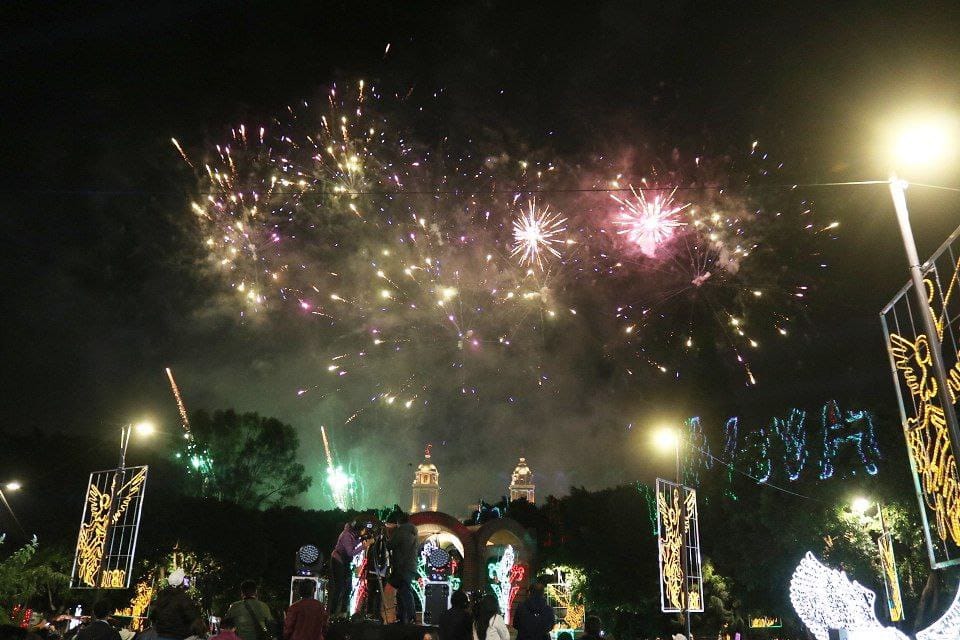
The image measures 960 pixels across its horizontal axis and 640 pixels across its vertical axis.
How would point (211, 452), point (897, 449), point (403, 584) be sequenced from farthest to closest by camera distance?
1. point (211, 452)
2. point (897, 449)
3. point (403, 584)

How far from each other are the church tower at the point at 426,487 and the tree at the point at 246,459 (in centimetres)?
7515

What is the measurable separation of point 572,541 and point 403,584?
1120 inches

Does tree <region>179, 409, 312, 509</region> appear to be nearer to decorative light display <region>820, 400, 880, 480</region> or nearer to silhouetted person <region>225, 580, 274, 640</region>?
decorative light display <region>820, 400, 880, 480</region>

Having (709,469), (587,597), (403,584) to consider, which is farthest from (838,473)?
(403,584)

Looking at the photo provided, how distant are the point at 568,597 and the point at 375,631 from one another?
101ft

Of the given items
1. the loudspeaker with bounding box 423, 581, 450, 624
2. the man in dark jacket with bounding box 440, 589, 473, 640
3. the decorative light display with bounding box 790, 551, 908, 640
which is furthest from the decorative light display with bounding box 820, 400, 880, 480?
the man in dark jacket with bounding box 440, 589, 473, 640

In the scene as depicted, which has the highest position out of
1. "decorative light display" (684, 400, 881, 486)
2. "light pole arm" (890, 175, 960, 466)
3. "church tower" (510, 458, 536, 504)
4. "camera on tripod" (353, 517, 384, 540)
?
"church tower" (510, 458, 536, 504)

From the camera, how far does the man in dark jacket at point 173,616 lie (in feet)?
27.8

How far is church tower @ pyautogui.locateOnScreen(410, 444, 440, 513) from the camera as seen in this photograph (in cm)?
12269

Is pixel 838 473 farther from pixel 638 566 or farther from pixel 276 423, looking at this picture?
pixel 276 423

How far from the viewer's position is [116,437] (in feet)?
135

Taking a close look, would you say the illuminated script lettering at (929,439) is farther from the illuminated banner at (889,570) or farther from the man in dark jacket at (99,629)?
the illuminated banner at (889,570)

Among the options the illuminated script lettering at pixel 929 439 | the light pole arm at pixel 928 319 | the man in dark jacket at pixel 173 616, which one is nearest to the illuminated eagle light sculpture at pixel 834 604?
the illuminated script lettering at pixel 929 439

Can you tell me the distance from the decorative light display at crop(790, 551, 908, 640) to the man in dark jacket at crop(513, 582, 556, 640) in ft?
27.6
